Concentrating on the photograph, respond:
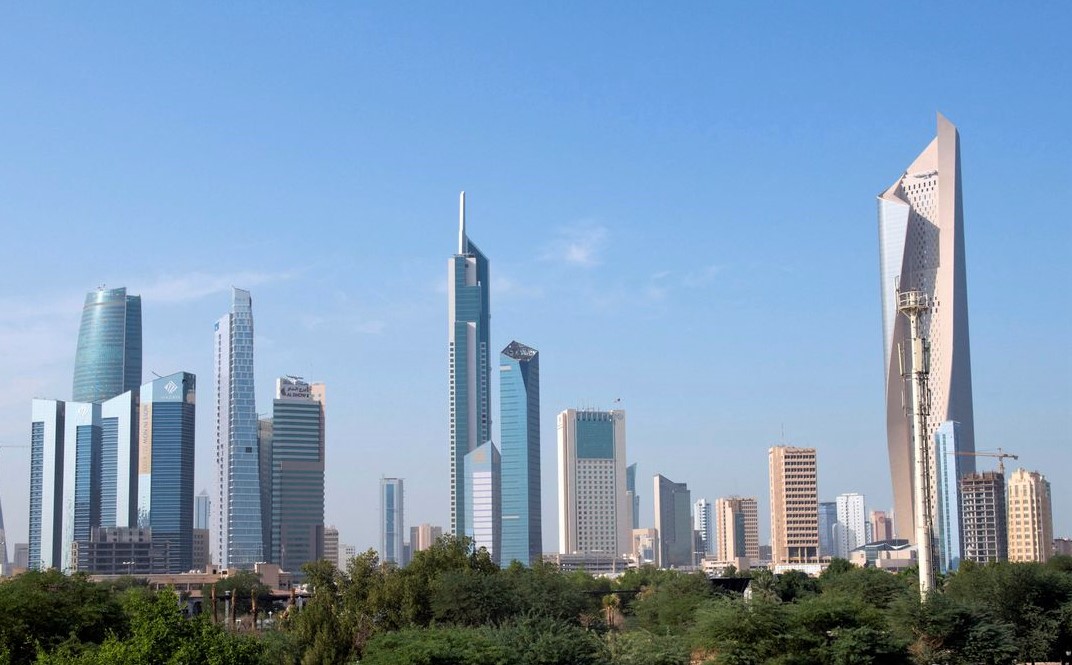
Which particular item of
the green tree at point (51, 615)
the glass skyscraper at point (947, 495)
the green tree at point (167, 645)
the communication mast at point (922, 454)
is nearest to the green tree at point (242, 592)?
the green tree at point (51, 615)

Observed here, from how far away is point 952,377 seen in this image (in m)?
197

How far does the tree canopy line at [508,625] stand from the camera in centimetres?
3725

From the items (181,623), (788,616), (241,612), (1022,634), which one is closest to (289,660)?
(181,623)

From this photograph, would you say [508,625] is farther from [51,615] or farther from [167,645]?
[167,645]

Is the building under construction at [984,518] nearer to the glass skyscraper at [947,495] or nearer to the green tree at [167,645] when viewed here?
the glass skyscraper at [947,495]

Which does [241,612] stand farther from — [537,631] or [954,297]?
[954,297]

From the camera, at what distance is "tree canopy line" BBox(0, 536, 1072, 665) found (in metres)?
37.2

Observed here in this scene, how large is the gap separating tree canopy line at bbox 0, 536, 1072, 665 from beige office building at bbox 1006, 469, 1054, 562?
4883 inches

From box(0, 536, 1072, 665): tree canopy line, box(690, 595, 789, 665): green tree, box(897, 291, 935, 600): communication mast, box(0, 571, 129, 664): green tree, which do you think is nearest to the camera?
box(0, 536, 1072, 665): tree canopy line

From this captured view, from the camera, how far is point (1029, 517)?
182250 millimetres

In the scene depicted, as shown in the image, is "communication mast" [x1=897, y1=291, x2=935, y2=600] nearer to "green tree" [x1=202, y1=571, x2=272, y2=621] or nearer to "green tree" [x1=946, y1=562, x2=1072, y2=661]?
"green tree" [x1=946, y1=562, x2=1072, y2=661]

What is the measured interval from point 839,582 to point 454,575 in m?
22.9

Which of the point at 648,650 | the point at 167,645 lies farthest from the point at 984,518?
the point at 167,645

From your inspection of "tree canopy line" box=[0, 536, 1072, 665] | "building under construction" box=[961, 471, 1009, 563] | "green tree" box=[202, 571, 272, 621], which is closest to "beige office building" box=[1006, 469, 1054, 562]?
"building under construction" box=[961, 471, 1009, 563]
